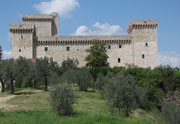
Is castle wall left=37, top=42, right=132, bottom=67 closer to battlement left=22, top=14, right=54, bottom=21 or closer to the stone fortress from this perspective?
the stone fortress

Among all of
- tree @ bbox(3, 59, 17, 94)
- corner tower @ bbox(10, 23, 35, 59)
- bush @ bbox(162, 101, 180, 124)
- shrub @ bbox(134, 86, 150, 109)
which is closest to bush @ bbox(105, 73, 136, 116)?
bush @ bbox(162, 101, 180, 124)

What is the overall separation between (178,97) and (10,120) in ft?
85.5

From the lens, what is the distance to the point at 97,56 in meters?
36.5

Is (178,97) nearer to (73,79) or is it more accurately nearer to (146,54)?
(146,54)

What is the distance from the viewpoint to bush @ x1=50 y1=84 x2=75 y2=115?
40.2 ft

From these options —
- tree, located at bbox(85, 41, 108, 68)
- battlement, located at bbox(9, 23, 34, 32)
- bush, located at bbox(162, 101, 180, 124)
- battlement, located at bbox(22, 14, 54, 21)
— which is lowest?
bush, located at bbox(162, 101, 180, 124)

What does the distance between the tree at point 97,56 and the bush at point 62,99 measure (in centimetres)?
2365

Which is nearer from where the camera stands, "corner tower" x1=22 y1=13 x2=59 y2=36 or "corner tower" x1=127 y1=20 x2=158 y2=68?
"corner tower" x1=127 y1=20 x2=158 y2=68

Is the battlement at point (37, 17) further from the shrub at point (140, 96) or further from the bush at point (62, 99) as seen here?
the bush at point (62, 99)

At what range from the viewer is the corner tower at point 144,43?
3809 cm

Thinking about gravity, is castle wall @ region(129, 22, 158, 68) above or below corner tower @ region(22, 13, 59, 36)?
below

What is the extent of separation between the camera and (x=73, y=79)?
2645 centimetres

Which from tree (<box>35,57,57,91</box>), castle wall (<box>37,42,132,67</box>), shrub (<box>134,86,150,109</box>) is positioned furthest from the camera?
castle wall (<box>37,42,132,67</box>)

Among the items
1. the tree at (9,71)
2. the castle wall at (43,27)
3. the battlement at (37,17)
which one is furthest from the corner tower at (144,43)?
the tree at (9,71)
